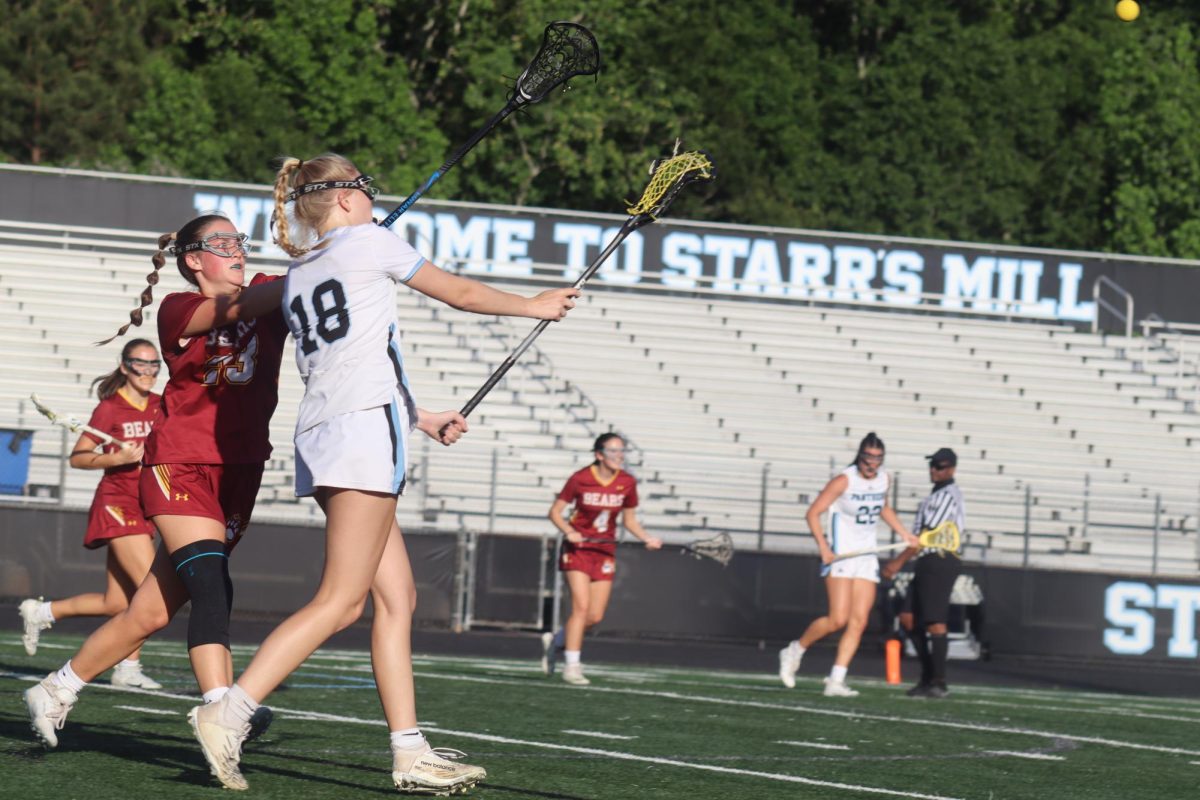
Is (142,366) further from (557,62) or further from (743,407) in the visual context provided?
(743,407)

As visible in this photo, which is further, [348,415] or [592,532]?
[592,532]

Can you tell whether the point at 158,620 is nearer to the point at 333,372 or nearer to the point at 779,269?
the point at 333,372

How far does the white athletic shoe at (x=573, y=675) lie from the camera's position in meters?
12.6

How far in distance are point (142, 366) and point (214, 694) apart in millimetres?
4124

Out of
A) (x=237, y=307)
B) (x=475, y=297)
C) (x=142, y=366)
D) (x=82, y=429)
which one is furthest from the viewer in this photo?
(x=142, y=366)

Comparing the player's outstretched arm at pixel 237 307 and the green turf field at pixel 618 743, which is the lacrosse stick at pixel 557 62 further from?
the green turf field at pixel 618 743

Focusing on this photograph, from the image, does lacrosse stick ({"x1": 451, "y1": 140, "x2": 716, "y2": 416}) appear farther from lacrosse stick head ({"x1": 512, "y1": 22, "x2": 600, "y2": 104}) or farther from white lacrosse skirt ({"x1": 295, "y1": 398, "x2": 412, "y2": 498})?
white lacrosse skirt ({"x1": 295, "y1": 398, "x2": 412, "y2": 498})

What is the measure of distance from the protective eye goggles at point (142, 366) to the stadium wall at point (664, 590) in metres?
8.98

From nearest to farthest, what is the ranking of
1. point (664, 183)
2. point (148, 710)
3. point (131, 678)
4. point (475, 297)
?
point (475, 297) < point (664, 183) < point (148, 710) < point (131, 678)

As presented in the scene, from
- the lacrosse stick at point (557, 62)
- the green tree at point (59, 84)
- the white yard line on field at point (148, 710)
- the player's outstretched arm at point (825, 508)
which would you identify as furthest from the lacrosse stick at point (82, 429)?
the green tree at point (59, 84)

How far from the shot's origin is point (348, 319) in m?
5.98

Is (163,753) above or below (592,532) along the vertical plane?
below

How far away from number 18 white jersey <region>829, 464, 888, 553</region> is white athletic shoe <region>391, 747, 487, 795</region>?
7653mm

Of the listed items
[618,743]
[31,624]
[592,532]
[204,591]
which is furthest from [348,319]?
[592,532]
